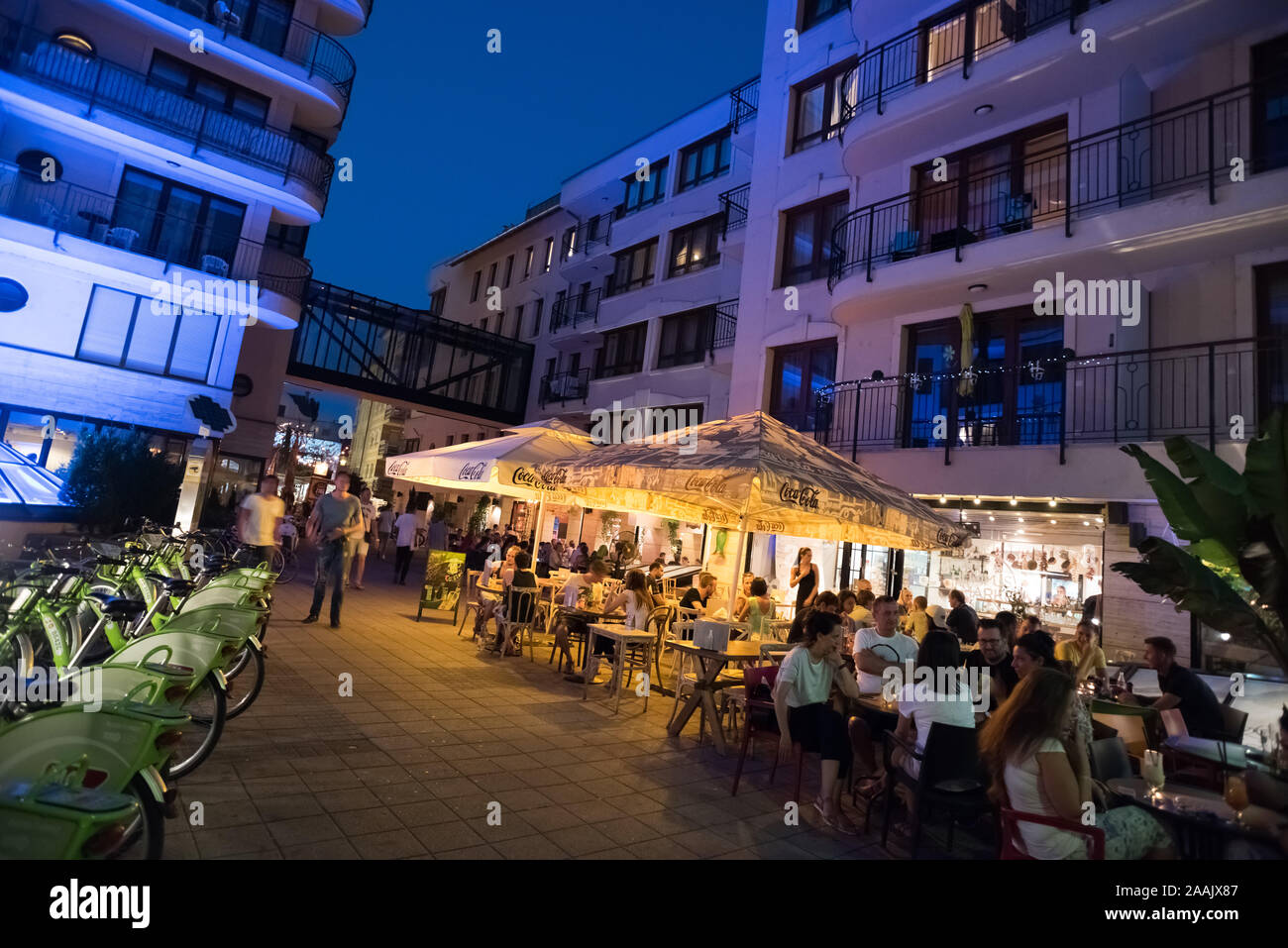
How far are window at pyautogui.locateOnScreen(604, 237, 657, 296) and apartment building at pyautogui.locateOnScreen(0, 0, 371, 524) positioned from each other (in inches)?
402

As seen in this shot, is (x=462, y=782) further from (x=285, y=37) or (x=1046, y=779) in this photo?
(x=285, y=37)

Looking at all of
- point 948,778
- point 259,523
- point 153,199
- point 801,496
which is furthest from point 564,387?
point 948,778

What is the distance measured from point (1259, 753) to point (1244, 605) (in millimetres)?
1200

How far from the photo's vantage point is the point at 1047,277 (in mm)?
11234

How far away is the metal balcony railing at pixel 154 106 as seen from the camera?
52.7ft

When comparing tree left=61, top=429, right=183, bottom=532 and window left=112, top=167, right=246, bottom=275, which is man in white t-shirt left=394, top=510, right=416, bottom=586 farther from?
window left=112, top=167, right=246, bottom=275

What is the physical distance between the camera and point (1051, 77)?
11281 millimetres

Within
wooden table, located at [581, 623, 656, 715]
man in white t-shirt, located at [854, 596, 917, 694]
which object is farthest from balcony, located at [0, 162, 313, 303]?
man in white t-shirt, located at [854, 596, 917, 694]

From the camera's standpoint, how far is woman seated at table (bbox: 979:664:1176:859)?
11.8 ft

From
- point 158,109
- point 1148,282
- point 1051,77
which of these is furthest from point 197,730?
point 158,109

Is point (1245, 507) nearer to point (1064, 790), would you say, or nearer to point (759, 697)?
point (1064, 790)

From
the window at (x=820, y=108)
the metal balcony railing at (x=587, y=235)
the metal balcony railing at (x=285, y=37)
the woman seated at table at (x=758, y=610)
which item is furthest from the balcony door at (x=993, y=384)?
the metal balcony railing at (x=285, y=37)

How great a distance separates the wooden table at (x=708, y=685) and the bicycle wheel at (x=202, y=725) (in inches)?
163

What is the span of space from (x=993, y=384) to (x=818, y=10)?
1160 centimetres
